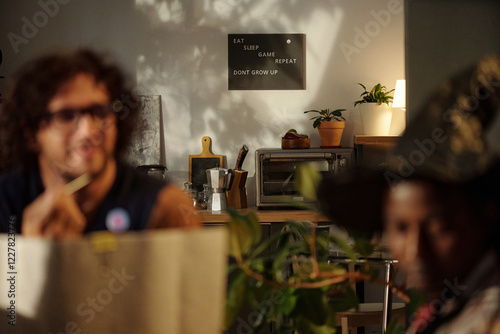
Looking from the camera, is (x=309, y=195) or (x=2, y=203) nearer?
(x=2, y=203)

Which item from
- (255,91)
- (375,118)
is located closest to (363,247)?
(375,118)

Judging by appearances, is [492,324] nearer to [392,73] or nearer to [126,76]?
[126,76]

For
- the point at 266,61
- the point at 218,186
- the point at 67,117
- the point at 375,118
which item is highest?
the point at 266,61

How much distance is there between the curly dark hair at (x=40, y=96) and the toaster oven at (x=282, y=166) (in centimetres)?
233

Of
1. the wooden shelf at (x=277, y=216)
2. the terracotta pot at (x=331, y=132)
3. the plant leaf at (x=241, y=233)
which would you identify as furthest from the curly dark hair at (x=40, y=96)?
the terracotta pot at (x=331, y=132)

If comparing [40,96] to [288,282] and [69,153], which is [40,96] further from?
[288,282]

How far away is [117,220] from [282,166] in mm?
2397

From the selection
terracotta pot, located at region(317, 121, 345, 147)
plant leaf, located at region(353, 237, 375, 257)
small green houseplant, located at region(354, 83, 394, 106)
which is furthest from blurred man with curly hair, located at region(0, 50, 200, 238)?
small green houseplant, located at region(354, 83, 394, 106)

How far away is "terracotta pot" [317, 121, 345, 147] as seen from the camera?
10.2 feet

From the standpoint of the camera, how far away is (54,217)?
547 mm

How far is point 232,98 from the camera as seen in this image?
3330 millimetres

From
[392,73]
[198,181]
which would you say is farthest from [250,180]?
[392,73]

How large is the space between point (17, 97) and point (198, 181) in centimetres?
267

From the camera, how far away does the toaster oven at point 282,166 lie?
9.45 ft
